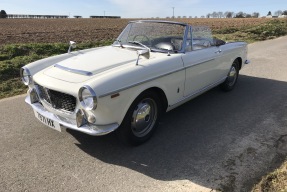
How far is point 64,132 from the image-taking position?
413cm

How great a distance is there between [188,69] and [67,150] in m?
2.00

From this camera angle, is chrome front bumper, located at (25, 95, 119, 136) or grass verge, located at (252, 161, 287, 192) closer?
grass verge, located at (252, 161, 287, 192)

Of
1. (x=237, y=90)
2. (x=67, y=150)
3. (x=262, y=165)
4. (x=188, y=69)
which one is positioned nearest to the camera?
(x=262, y=165)

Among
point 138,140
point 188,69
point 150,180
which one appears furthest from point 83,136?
point 188,69

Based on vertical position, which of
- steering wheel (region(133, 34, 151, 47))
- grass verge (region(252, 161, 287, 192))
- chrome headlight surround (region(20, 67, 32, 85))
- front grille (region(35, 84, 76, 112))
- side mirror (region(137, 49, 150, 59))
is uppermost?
steering wheel (region(133, 34, 151, 47))

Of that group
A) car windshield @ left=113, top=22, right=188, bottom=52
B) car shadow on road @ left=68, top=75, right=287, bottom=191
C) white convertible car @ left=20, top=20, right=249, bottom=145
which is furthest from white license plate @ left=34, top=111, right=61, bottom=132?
car windshield @ left=113, top=22, right=188, bottom=52

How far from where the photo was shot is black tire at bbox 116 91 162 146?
355 centimetres

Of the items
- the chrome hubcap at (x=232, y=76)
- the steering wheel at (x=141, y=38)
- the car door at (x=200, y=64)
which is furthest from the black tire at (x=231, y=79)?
the steering wheel at (x=141, y=38)

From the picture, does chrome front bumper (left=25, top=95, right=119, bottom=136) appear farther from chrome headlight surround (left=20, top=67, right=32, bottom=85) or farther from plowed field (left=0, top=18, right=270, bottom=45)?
plowed field (left=0, top=18, right=270, bottom=45)

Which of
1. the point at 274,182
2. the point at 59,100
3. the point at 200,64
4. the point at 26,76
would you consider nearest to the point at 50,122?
the point at 59,100

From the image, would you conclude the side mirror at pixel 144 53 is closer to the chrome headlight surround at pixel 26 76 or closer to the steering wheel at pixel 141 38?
the steering wheel at pixel 141 38

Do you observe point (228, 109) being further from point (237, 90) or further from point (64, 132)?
point (64, 132)

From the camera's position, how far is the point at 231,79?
6020 mm

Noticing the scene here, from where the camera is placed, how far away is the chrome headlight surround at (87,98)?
3.11 meters
